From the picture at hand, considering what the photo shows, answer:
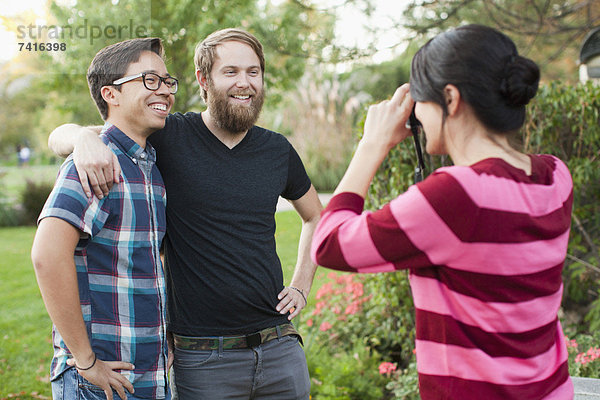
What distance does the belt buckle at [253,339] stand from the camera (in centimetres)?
211

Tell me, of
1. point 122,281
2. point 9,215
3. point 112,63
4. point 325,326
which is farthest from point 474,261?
point 9,215

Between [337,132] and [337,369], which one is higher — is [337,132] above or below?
above

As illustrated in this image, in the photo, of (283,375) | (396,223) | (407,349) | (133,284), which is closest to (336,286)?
(407,349)

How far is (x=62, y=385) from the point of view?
68.4 inches

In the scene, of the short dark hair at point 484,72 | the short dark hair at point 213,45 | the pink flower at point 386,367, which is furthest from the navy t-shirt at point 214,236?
the pink flower at point 386,367

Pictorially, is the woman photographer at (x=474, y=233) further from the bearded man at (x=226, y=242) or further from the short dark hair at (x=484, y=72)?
the bearded man at (x=226, y=242)

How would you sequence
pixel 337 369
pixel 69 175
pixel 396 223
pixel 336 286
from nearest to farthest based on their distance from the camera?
1. pixel 396 223
2. pixel 69 175
3. pixel 337 369
4. pixel 336 286

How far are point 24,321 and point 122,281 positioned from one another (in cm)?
481

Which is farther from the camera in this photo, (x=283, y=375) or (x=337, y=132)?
(x=337, y=132)

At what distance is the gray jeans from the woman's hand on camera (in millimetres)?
1114

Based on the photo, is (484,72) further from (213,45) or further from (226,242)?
(213,45)

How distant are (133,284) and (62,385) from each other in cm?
40

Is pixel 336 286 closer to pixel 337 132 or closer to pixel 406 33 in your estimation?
pixel 406 33

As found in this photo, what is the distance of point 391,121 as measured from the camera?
1421 mm
